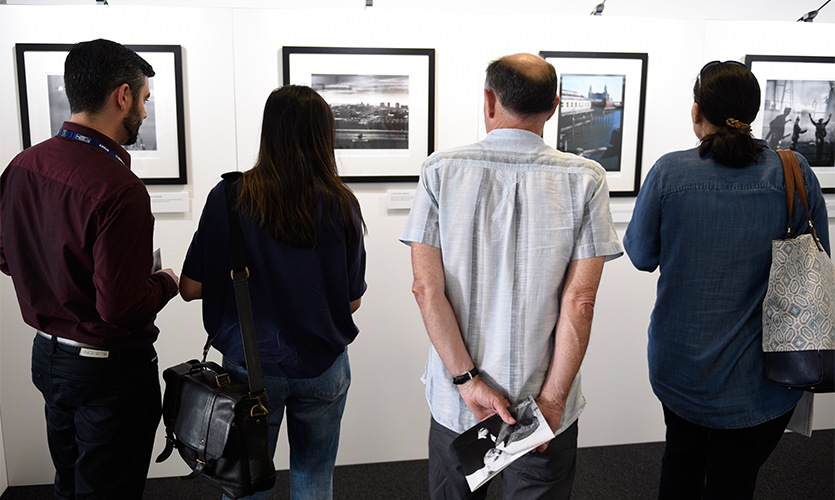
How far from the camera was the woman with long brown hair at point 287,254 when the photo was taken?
1.53m

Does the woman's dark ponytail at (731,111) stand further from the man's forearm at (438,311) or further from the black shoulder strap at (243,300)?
the black shoulder strap at (243,300)

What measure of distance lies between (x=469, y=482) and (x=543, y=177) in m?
0.81

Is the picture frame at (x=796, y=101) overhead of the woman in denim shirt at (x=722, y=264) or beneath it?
overhead

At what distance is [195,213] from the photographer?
2775mm

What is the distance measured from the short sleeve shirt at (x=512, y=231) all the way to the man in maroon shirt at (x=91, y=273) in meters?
0.81

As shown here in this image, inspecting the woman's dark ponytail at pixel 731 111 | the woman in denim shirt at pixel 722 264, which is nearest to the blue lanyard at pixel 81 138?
the woman in denim shirt at pixel 722 264

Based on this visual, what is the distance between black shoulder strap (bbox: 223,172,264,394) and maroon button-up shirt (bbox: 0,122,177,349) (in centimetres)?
28

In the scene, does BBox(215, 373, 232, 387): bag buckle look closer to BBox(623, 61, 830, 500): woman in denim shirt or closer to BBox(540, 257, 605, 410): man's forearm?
BBox(540, 257, 605, 410): man's forearm

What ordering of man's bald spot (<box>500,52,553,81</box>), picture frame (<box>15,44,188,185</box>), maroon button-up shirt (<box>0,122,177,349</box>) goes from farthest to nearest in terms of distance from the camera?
picture frame (<box>15,44,188,185</box>)
maroon button-up shirt (<box>0,122,177,349</box>)
man's bald spot (<box>500,52,553,81</box>)

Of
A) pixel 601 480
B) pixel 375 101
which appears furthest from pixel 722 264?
pixel 375 101

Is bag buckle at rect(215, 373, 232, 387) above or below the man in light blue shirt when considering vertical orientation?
below

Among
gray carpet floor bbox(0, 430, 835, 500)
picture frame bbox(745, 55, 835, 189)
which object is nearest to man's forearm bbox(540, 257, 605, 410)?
gray carpet floor bbox(0, 430, 835, 500)

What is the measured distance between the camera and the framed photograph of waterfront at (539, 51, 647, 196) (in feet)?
9.52

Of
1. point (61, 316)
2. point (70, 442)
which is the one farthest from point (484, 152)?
point (70, 442)
